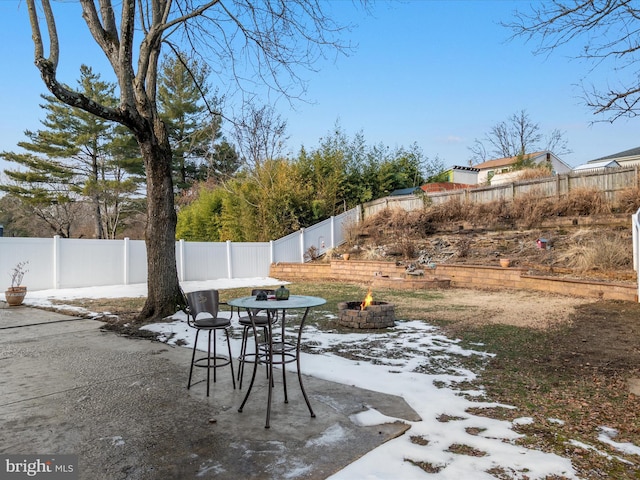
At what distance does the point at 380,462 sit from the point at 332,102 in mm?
9092

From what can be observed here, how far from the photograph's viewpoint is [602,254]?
8.95m

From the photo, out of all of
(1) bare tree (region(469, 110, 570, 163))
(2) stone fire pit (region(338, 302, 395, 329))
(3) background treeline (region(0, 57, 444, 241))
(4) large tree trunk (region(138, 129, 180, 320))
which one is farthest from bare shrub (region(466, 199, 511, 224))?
(1) bare tree (region(469, 110, 570, 163))

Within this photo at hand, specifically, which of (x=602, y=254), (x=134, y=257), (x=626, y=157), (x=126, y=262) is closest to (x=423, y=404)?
(x=602, y=254)

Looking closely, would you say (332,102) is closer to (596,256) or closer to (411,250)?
(411,250)

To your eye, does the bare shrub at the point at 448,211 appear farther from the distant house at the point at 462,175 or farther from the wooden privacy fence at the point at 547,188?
the distant house at the point at 462,175

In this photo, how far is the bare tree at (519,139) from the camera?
99.9ft

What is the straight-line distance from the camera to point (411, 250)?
13.4 m

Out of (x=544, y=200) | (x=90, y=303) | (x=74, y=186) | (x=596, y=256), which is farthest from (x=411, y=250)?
(x=74, y=186)

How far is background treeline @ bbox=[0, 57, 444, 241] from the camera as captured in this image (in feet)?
52.7

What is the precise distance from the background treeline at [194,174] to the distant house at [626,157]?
10062mm

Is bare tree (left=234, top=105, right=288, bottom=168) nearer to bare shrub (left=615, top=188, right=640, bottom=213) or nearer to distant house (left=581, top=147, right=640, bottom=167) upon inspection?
bare shrub (left=615, top=188, right=640, bottom=213)

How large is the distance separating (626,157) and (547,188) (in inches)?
634

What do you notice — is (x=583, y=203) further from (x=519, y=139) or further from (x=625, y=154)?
(x=519, y=139)

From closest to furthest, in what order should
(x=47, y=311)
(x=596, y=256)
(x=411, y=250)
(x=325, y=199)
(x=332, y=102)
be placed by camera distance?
(x=47, y=311) < (x=596, y=256) < (x=332, y=102) < (x=411, y=250) < (x=325, y=199)
